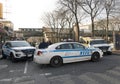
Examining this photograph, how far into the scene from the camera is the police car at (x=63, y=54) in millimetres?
12712

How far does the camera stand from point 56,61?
12.9 meters

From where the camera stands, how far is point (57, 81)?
28.5 ft

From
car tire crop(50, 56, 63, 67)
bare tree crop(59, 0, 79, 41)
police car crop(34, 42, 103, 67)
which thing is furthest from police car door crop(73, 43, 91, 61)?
bare tree crop(59, 0, 79, 41)

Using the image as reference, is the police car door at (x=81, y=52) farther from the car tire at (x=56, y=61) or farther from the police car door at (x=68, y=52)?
the car tire at (x=56, y=61)

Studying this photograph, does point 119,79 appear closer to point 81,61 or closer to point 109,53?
point 81,61

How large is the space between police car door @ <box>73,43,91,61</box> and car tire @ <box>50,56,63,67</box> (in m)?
1.25

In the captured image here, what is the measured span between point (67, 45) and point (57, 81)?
522 centimetres

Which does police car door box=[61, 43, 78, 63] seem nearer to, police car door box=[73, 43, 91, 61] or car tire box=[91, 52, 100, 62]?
police car door box=[73, 43, 91, 61]

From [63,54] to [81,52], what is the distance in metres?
1.39

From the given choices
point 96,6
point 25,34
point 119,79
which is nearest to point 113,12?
point 96,6

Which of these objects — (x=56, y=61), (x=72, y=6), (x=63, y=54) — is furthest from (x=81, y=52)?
(x=72, y=6)

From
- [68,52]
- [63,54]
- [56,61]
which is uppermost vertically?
[68,52]

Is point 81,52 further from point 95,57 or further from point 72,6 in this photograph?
point 72,6

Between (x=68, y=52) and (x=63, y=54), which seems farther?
(x=68, y=52)
